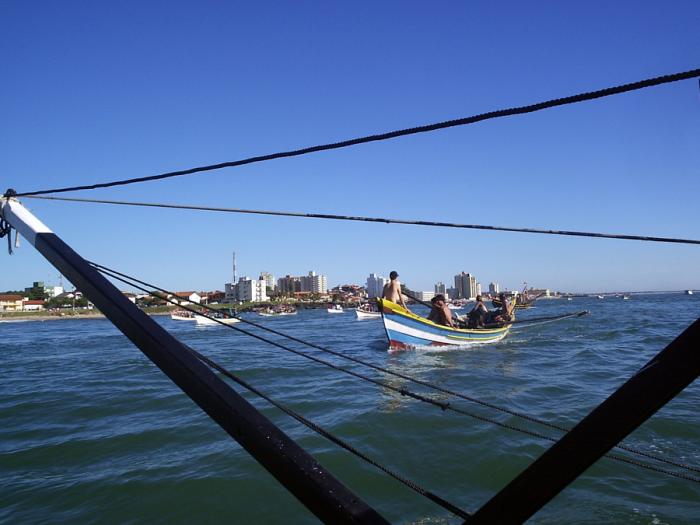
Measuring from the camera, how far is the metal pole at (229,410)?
144 cm

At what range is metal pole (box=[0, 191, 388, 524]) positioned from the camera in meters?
1.44

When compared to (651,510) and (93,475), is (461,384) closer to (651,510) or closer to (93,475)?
(651,510)

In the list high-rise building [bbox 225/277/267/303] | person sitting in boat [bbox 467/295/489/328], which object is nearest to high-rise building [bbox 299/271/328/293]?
high-rise building [bbox 225/277/267/303]

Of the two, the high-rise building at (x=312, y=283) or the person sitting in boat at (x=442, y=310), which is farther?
the high-rise building at (x=312, y=283)

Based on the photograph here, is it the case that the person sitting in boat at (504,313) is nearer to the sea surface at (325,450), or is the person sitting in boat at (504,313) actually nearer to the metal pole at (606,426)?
the sea surface at (325,450)

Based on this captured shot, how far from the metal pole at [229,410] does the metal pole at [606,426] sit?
438 millimetres

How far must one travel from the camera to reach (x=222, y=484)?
4.57m

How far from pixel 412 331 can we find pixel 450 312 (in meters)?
3.18

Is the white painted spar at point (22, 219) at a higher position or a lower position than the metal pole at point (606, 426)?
higher

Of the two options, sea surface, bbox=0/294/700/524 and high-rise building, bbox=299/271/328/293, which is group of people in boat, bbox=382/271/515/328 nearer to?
sea surface, bbox=0/294/700/524

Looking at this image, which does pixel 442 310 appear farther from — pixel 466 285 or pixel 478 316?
pixel 466 285

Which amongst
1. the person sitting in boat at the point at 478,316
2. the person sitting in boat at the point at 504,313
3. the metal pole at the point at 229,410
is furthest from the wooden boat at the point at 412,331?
the metal pole at the point at 229,410

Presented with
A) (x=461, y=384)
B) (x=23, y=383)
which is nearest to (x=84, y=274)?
(x=461, y=384)

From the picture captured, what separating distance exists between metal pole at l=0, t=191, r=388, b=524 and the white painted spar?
0.45 meters
